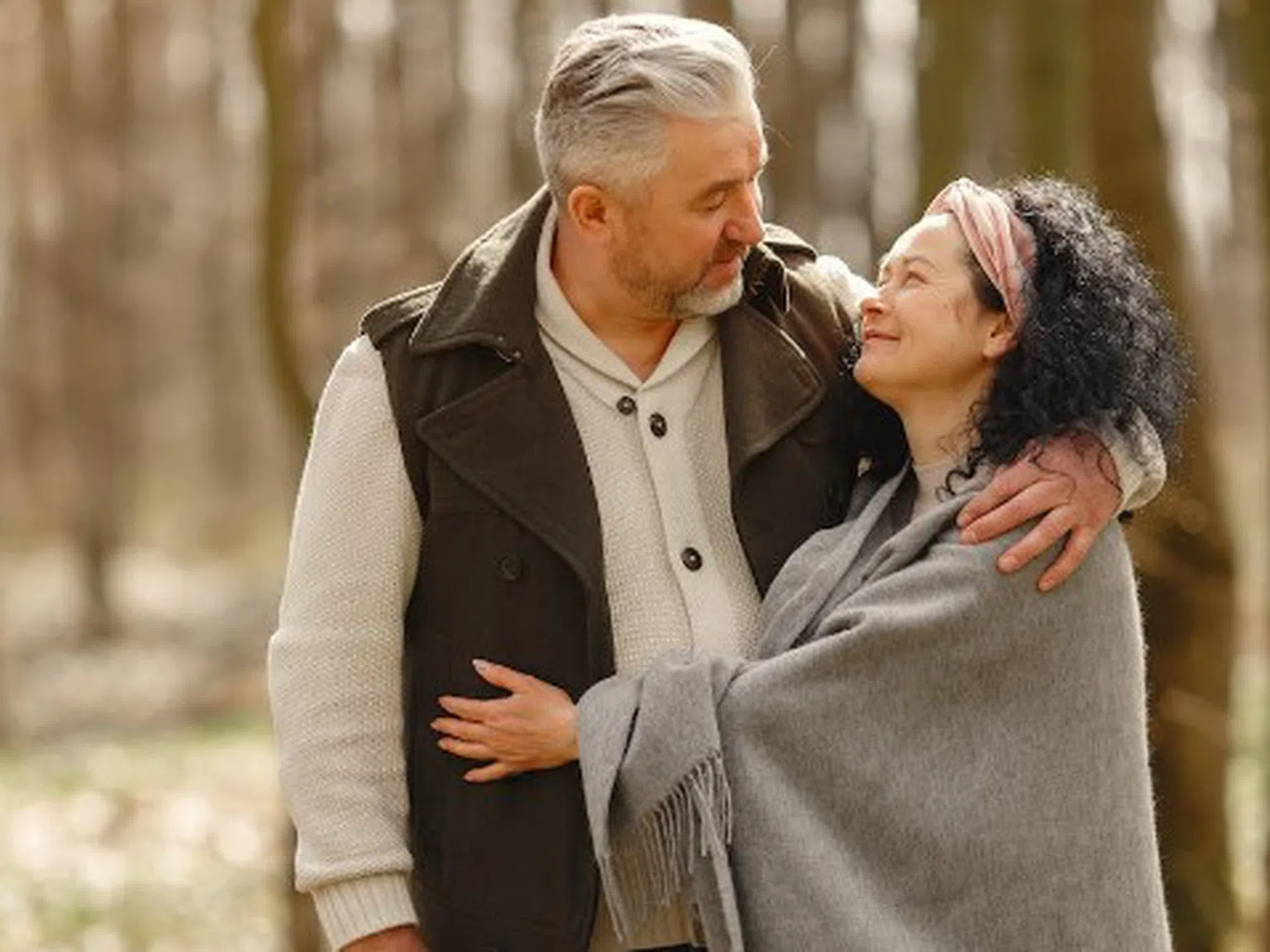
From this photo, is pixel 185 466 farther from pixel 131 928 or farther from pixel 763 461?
pixel 763 461

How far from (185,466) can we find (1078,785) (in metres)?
52.6

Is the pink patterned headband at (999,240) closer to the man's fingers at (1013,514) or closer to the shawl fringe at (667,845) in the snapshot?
the man's fingers at (1013,514)

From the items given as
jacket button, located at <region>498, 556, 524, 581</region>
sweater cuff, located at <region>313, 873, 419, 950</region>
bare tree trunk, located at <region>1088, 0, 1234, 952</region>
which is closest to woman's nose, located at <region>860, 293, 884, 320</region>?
jacket button, located at <region>498, 556, 524, 581</region>

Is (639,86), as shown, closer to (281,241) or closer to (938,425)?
(938,425)

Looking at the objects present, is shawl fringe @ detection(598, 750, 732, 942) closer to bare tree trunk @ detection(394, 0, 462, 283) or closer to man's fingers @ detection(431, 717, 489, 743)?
man's fingers @ detection(431, 717, 489, 743)

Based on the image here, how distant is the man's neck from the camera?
4117 millimetres

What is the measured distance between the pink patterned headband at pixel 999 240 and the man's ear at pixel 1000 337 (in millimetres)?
17

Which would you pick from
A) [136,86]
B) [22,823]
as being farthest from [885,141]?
[22,823]

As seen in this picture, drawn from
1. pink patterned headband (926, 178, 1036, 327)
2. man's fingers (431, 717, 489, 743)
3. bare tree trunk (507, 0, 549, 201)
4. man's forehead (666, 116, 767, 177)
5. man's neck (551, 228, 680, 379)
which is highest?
man's forehead (666, 116, 767, 177)

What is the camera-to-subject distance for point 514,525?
157 inches

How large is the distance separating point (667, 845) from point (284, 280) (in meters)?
4.31

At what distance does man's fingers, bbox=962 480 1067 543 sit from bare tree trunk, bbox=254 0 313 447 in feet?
14.0

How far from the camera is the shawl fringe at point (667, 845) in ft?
12.3

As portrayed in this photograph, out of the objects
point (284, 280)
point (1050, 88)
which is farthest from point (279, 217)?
point (1050, 88)
